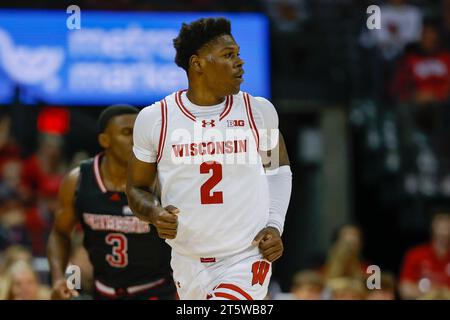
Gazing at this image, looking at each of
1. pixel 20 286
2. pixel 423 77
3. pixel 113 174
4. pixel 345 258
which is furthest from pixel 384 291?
pixel 423 77

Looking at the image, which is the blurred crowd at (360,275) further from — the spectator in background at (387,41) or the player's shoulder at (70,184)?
the spectator in background at (387,41)

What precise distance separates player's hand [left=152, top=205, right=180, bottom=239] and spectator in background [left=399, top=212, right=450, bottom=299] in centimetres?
485

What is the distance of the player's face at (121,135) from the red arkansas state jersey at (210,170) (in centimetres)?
106

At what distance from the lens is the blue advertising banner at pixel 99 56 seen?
10195mm

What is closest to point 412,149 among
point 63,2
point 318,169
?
point 318,169

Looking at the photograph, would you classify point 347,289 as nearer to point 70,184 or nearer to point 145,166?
point 70,184

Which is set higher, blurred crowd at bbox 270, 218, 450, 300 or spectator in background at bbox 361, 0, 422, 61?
spectator in background at bbox 361, 0, 422, 61

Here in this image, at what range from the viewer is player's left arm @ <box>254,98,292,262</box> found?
514 centimetres

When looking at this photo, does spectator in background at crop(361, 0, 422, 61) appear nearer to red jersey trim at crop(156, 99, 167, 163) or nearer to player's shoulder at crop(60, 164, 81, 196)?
player's shoulder at crop(60, 164, 81, 196)

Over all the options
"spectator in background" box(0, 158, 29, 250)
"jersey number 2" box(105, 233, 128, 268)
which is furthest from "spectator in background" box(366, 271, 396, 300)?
"spectator in background" box(0, 158, 29, 250)

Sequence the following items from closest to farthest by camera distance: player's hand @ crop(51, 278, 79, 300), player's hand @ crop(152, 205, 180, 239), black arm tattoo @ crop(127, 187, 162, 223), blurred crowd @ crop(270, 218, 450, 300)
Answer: player's hand @ crop(152, 205, 180, 239) → black arm tattoo @ crop(127, 187, 162, 223) → player's hand @ crop(51, 278, 79, 300) → blurred crowd @ crop(270, 218, 450, 300)

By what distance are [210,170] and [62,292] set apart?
1.45 meters

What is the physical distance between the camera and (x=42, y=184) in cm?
1073

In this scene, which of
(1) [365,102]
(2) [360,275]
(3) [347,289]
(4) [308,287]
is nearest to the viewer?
(3) [347,289]
